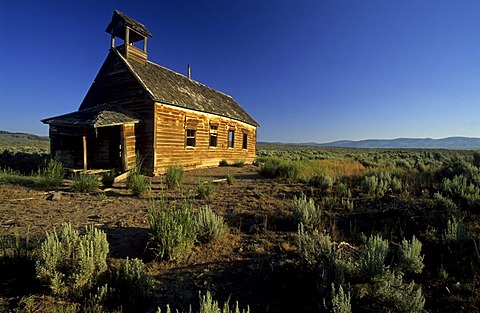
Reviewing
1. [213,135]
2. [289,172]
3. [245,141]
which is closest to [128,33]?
[213,135]

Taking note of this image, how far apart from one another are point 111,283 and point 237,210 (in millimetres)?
3479

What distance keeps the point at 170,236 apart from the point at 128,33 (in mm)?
12741

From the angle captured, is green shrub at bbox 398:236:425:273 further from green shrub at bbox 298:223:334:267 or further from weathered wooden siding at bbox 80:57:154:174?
weathered wooden siding at bbox 80:57:154:174

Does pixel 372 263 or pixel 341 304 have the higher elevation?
pixel 372 263

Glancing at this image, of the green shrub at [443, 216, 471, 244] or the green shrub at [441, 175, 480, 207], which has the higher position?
the green shrub at [441, 175, 480, 207]

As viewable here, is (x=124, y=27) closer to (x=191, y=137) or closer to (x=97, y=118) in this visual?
(x=97, y=118)

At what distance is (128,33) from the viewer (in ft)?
40.2

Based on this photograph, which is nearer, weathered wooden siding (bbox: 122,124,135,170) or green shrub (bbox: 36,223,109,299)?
green shrub (bbox: 36,223,109,299)

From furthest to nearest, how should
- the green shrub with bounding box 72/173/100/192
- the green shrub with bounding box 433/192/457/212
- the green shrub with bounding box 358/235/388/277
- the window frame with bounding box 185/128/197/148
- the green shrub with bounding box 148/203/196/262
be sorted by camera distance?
the window frame with bounding box 185/128/197/148 < the green shrub with bounding box 72/173/100/192 < the green shrub with bounding box 433/192/457/212 < the green shrub with bounding box 148/203/196/262 < the green shrub with bounding box 358/235/388/277

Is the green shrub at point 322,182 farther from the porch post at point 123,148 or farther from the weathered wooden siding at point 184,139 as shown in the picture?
the porch post at point 123,148

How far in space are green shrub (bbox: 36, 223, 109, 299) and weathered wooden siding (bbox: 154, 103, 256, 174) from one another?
28.4 ft

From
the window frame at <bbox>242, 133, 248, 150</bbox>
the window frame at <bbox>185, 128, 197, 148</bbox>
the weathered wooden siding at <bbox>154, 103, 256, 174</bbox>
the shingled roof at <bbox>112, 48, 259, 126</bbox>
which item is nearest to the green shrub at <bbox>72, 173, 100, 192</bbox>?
the weathered wooden siding at <bbox>154, 103, 256, 174</bbox>

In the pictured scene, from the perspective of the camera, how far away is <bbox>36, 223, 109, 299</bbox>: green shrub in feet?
8.64

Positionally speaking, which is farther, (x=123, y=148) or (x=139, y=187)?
(x=123, y=148)
